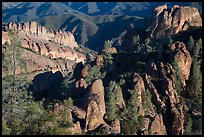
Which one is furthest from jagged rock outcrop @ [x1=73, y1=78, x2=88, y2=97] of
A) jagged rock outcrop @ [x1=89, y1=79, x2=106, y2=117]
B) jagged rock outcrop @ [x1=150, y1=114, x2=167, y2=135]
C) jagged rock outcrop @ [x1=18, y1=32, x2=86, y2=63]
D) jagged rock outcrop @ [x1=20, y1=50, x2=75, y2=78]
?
jagged rock outcrop @ [x1=18, y1=32, x2=86, y2=63]

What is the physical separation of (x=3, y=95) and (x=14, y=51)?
6307 mm

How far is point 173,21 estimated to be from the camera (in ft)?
433

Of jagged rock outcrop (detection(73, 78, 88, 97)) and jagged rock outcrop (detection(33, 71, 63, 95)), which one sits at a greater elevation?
jagged rock outcrop (detection(73, 78, 88, 97))

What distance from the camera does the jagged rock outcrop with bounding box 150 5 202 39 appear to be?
12888cm

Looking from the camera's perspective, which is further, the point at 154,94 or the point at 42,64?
the point at 42,64

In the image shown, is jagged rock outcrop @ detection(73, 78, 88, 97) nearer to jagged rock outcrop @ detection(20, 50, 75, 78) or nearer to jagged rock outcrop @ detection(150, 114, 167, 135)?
jagged rock outcrop @ detection(150, 114, 167, 135)

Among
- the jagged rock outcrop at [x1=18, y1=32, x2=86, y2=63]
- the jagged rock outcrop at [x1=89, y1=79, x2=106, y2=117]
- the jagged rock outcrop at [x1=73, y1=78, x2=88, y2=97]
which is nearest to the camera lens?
the jagged rock outcrop at [x1=89, y1=79, x2=106, y2=117]

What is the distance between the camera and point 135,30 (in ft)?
445

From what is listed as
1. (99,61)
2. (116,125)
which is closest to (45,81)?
(99,61)

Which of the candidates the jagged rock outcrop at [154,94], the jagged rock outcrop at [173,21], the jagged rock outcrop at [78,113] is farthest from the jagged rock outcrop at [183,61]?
the jagged rock outcrop at [173,21]

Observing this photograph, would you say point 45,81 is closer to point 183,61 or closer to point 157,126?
point 183,61

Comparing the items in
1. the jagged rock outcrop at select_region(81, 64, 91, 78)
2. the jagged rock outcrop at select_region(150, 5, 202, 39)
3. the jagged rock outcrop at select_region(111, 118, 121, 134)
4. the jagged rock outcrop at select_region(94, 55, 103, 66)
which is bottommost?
the jagged rock outcrop at select_region(111, 118, 121, 134)

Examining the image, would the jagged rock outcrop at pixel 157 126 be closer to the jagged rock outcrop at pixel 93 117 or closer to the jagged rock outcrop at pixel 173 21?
the jagged rock outcrop at pixel 93 117

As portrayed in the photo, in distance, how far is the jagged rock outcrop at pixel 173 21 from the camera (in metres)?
129
